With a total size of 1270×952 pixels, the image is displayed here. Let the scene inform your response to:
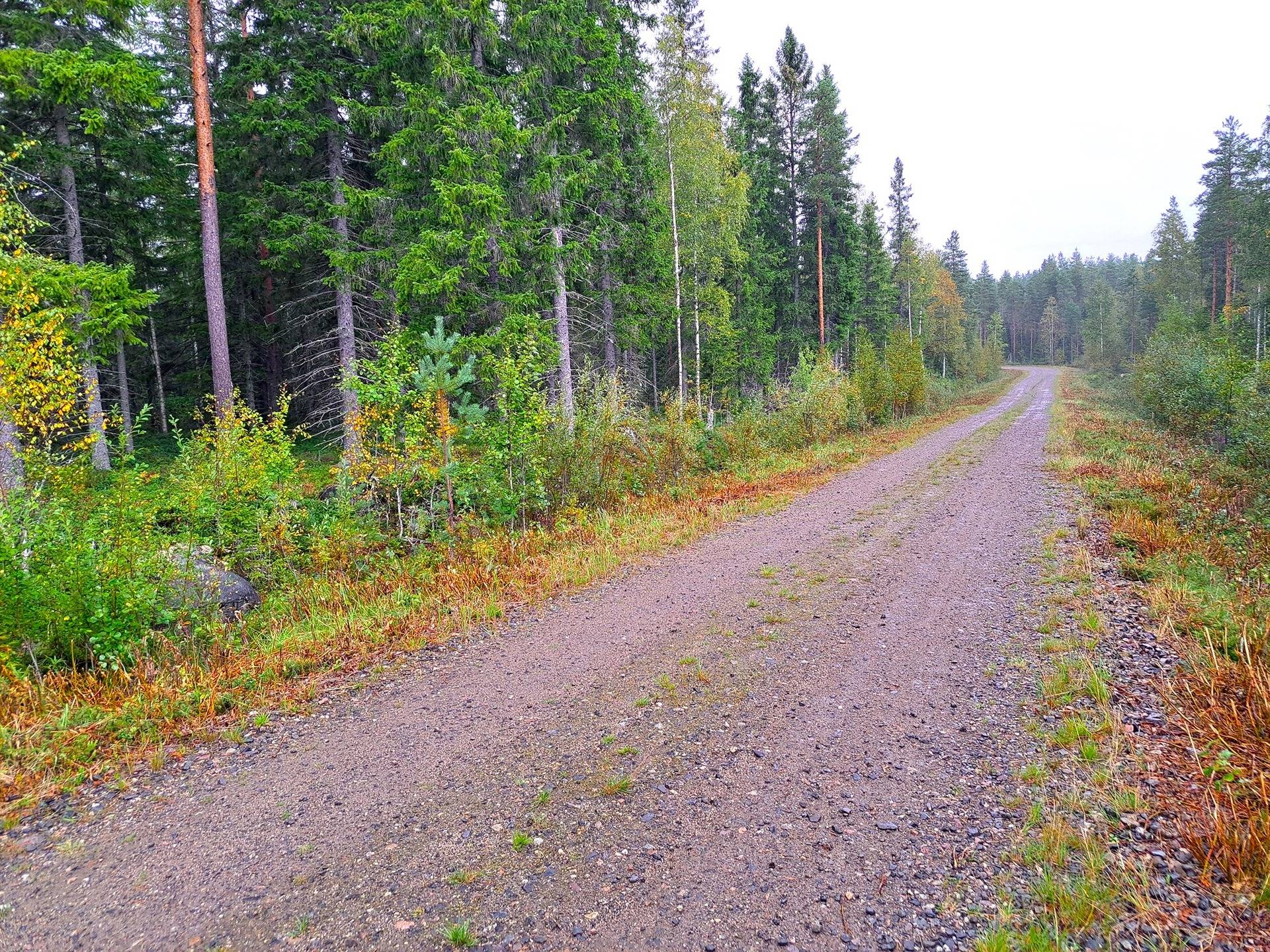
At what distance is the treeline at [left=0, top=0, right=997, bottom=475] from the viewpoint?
12.8m

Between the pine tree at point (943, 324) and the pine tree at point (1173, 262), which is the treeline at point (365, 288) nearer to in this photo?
the pine tree at point (943, 324)

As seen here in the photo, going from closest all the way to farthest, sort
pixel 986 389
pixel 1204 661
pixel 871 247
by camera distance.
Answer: pixel 1204 661
pixel 871 247
pixel 986 389

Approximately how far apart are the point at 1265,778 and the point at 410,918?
409 cm

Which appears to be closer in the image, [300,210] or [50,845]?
[50,845]

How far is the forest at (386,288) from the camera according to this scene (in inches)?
244

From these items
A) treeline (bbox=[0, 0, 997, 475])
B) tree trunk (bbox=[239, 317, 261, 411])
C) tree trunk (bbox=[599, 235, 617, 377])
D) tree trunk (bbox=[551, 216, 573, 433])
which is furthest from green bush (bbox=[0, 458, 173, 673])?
tree trunk (bbox=[239, 317, 261, 411])

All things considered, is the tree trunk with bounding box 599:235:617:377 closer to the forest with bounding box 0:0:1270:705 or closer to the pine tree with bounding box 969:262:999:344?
the forest with bounding box 0:0:1270:705

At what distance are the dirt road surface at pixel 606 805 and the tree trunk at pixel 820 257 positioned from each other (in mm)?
25942

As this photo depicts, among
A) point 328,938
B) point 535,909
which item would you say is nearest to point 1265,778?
point 535,909

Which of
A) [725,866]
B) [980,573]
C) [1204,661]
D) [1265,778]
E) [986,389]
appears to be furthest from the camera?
[986,389]

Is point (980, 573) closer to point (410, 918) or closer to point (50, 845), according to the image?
point (410, 918)

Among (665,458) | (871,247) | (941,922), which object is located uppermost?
(871,247)

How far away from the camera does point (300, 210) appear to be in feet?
51.9

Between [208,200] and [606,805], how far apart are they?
14766mm
